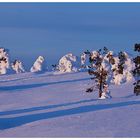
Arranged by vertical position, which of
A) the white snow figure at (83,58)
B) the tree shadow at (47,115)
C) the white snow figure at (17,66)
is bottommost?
the tree shadow at (47,115)

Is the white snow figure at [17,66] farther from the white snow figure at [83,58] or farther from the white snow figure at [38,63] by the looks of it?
the white snow figure at [83,58]

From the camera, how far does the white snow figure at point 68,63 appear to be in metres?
152

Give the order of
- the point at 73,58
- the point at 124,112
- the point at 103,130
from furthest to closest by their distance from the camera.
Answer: the point at 73,58
the point at 124,112
the point at 103,130

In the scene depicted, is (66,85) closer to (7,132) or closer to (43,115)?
(43,115)

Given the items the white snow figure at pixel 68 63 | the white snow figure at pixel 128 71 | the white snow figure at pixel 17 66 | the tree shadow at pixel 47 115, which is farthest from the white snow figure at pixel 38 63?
the tree shadow at pixel 47 115

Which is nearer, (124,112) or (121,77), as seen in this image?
(124,112)

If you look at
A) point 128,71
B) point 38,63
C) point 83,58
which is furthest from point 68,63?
point 128,71

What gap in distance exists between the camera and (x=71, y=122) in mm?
36906

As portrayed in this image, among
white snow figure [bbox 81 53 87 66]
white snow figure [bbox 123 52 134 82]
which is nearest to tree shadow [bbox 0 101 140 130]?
white snow figure [bbox 123 52 134 82]

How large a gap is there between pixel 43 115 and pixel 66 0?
48.2 feet

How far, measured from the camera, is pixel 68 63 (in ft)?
527

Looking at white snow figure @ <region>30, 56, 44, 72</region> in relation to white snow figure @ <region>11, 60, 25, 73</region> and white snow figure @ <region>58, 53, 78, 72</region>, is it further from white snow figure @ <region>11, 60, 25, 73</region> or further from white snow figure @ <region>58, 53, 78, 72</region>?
white snow figure @ <region>58, 53, 78, 72</region>

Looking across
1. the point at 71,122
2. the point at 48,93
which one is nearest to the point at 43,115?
the point at 71,122

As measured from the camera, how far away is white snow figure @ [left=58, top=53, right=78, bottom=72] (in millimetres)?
152425
